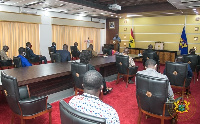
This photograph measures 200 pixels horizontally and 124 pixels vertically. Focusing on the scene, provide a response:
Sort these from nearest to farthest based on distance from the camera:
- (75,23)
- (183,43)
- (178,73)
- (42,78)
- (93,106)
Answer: (93,106) < (42,78) < (178,73) < (183,43) < (75,23)

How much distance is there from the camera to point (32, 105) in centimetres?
263

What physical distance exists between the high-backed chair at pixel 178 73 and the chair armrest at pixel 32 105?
2.86 metres

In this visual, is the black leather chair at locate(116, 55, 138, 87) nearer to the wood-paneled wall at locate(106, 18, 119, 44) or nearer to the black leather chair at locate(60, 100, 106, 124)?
the black leather chair at locate(60, 100, 106, 124)

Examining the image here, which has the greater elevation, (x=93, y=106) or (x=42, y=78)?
(x=93, y=106)

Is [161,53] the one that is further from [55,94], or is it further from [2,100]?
[2,100]

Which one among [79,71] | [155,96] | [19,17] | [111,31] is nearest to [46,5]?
[19,17]

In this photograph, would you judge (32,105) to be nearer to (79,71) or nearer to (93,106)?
(79,71)

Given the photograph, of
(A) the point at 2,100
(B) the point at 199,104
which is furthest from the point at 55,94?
(B) the point at 199,104

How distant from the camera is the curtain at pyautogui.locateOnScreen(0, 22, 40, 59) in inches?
333

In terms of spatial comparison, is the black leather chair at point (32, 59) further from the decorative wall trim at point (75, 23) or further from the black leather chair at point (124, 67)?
the black leather chair at point (124, 67)

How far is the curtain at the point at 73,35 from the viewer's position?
1077cm

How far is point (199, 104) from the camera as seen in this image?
4223 mm

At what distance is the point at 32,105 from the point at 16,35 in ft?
23.8

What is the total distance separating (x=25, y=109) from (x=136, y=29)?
1035cm
